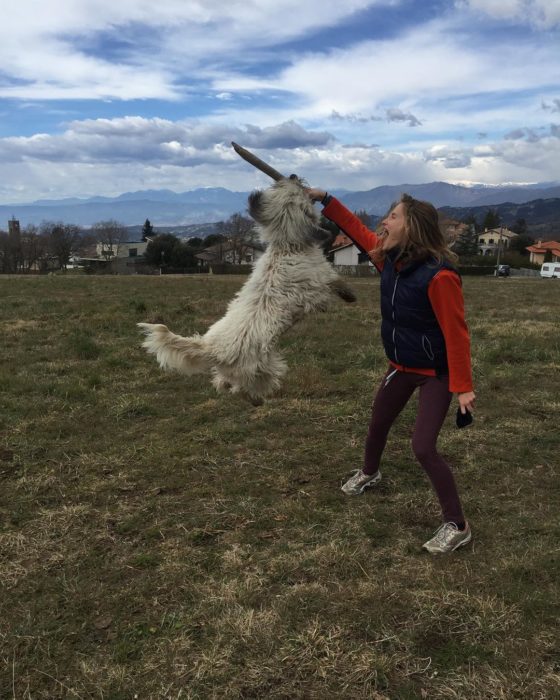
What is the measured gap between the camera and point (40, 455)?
5.41 metres

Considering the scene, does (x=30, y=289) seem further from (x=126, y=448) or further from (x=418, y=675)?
(x=418, y=675)

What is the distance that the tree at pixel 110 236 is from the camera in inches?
4232

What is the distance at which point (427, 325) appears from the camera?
3.69m

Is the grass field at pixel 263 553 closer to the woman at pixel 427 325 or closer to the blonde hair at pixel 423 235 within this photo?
the woman at pixel 427 325

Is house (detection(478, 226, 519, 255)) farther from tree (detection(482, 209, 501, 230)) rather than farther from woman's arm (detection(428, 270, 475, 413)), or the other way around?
woman's arm (detection(428, 270, 475, 413))

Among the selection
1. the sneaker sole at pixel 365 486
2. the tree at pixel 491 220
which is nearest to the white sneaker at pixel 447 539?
the sneaker sole at pixel 365 486

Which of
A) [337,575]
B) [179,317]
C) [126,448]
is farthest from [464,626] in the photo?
[179,317]

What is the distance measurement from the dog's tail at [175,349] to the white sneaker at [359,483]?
183 centimetres

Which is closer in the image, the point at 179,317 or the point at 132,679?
the point at 132,679

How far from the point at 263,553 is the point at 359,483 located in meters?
1.25

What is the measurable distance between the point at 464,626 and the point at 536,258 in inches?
3929

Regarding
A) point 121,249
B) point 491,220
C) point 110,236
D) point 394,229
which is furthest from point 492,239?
point 394,229

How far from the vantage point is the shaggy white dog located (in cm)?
348

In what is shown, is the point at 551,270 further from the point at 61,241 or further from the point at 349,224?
the point at 61,241
